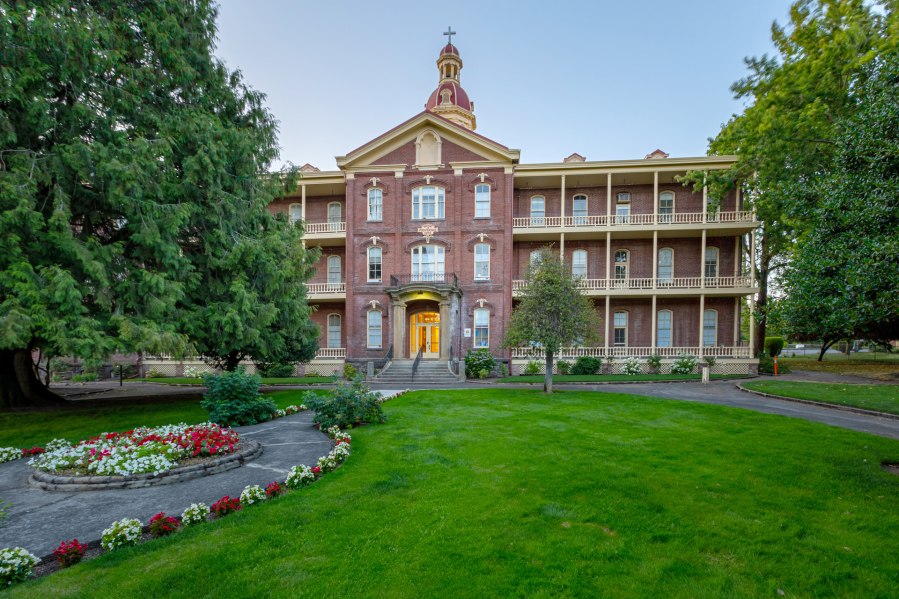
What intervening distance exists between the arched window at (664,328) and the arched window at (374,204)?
1742cm

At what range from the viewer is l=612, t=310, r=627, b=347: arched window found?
77.4 feet

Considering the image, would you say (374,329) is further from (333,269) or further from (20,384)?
(20,384)

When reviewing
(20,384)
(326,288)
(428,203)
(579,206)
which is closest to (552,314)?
(428,203)

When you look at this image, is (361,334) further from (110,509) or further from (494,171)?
(110,509)

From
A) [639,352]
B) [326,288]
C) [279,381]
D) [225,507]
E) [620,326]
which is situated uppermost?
[326,288]

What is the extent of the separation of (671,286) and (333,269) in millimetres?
19791

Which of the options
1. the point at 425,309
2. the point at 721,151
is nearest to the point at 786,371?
the point at 721,151

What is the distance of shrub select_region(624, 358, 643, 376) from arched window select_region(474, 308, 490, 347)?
7361 mm

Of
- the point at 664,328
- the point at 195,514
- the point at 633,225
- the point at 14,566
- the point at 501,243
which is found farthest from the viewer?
the point at 664,328

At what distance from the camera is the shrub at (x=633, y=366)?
68.3ft

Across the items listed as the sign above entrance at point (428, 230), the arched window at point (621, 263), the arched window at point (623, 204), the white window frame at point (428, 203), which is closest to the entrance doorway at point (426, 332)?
the sign above entrance at point (428, 230)

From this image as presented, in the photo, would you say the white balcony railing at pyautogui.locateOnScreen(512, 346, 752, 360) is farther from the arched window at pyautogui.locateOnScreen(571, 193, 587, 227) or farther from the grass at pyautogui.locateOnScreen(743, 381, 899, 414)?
the arched window at pyautogui.locateOnScreen(571, 193, 587, 227)

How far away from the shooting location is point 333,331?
25188 mm

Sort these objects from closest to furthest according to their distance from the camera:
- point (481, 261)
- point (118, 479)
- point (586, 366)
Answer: point (118, 479), point (586, 366), point (481, 261)
